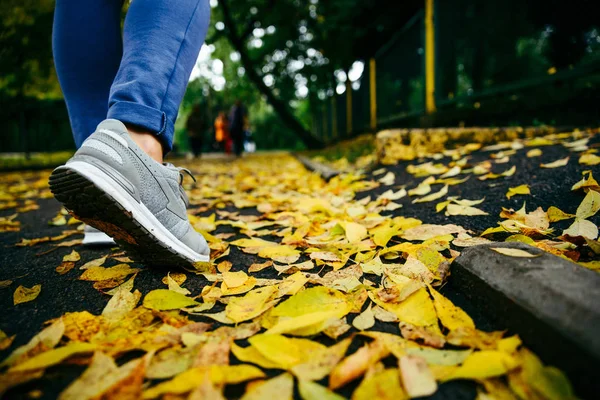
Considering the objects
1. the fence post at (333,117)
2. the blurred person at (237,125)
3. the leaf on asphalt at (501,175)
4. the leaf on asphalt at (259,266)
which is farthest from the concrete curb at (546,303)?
the fence post at (333,117)

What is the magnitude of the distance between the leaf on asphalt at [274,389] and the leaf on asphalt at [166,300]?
31 cm

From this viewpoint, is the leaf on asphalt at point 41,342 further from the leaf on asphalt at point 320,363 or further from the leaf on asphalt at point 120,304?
the leaf on asphalt at point 320,363

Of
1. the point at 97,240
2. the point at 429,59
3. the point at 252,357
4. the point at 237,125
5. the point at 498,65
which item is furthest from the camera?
the point at 237,125

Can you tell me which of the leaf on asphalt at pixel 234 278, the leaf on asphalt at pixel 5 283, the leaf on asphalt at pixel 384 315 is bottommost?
the leaf on asphalt at pixel 384 315

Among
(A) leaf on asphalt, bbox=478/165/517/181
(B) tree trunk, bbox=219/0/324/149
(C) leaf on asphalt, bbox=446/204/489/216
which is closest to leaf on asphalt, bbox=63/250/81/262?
(C) leaf on asphalt, bbox=446/204/489/216

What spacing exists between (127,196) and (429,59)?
12.5ft

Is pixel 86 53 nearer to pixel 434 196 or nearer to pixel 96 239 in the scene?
pixel 96 239

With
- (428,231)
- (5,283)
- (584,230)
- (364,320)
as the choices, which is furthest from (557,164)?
(5,283)

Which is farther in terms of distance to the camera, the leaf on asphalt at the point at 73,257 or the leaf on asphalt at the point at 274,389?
the leaf on asphalt at the point at 73,257

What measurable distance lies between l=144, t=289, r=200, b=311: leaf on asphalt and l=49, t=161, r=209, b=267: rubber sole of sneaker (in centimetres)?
12

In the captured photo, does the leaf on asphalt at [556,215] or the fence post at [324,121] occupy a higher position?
the fence post at [324,121]

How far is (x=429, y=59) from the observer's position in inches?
147

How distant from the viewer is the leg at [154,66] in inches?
34.2

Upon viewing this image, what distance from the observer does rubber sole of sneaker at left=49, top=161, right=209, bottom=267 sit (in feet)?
2.39
